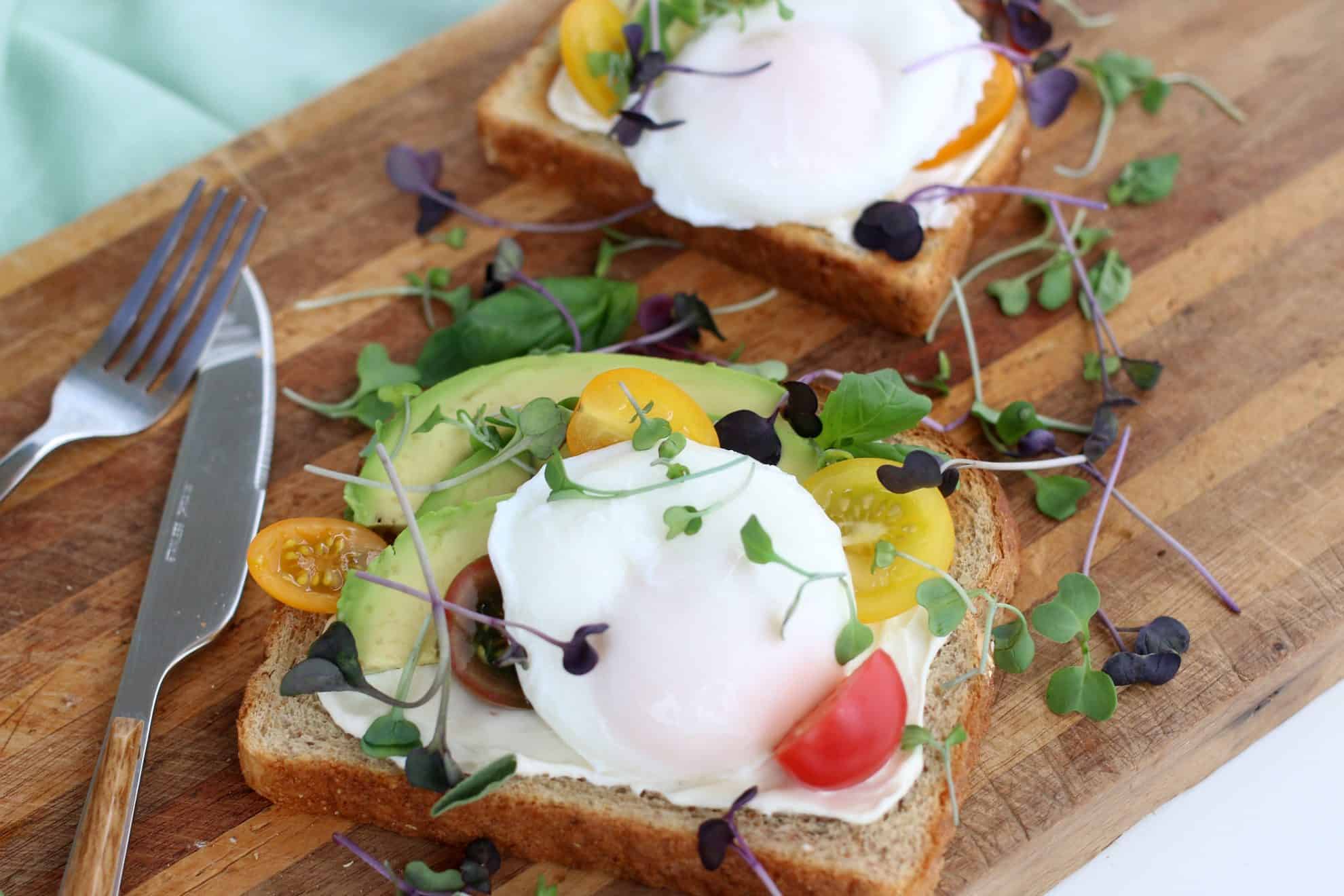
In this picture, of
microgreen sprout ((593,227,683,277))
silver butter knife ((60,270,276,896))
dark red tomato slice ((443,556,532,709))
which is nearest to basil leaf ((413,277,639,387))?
microgreen sprout ((593,227,683,277))

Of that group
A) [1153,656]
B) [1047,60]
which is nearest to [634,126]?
[1047,60]

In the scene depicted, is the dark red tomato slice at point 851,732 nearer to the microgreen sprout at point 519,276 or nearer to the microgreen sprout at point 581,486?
the microgreen sprout at point 581,486

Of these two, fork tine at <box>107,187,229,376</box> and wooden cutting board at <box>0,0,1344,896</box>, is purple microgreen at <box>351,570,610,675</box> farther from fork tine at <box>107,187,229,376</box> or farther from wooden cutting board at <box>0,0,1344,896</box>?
fork tine at <box>107,187,229,376</box>

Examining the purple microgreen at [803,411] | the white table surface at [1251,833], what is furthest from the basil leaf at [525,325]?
the white table surface at [1251,833]

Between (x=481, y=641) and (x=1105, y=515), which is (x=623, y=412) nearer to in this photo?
(x=481, y=641)

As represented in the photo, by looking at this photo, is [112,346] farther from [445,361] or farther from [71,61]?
[71,61]
